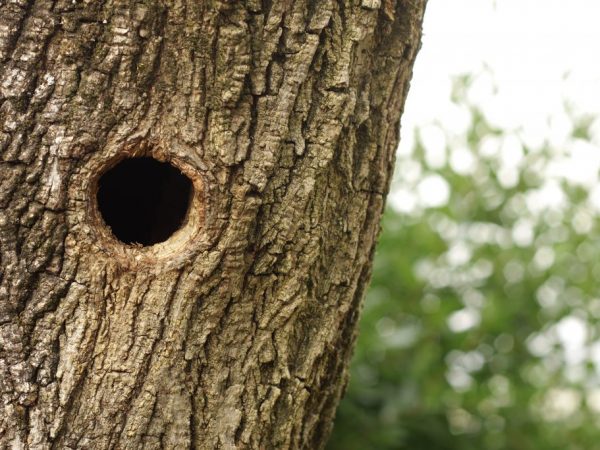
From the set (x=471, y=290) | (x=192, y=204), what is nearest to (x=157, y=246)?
(x=192, y=204)

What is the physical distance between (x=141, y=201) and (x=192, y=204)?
23.2 inches

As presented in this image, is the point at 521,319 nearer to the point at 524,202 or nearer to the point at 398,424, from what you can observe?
the point at 524,202

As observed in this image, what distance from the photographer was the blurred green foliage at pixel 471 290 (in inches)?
142

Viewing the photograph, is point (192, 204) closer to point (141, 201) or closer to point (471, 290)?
point (141, 201)

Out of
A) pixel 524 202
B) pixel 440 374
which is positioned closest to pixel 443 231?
pixel 524 202

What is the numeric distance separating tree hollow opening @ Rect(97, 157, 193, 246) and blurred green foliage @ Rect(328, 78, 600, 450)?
1.52m

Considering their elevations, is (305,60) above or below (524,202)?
below

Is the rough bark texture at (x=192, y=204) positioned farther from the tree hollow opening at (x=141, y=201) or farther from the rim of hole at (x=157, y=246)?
the tree hollow opening at (x=141, y=201)

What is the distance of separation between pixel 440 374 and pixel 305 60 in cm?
212

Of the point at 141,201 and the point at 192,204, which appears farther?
the point at 141,201

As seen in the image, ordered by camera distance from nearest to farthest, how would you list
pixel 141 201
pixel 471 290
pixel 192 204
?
pixel 192 204
pixel 141 201
pixel 471 290

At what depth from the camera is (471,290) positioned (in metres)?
3.71

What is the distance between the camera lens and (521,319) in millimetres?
3787

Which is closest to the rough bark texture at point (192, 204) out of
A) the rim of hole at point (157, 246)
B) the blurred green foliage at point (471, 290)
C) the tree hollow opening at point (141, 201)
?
the rim of hole at point (157, 246)
